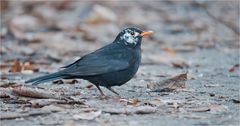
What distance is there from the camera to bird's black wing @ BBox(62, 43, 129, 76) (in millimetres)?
6398

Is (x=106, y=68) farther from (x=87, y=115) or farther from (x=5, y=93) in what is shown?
(x=87, y=115)

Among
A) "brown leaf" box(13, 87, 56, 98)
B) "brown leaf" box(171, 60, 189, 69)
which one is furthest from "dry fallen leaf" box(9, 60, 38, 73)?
"brown leaf" box(13, 87, 56, 98)

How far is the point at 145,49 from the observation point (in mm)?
11703

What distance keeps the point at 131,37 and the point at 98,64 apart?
0.58 metres

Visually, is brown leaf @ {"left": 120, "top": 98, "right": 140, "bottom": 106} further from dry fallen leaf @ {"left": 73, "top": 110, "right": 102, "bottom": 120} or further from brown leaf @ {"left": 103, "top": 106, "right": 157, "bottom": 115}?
dry fallen leaf @ {"left": 73, "top": 110, "right": 102, "bottom": 120}

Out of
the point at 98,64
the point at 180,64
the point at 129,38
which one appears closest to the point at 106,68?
the point at 98,64

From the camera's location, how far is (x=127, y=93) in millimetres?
6781

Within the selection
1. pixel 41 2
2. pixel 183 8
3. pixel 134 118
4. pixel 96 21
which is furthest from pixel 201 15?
pixel 134 118

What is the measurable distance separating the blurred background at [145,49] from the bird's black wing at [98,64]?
213 millimetres

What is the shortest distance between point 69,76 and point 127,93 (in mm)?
670

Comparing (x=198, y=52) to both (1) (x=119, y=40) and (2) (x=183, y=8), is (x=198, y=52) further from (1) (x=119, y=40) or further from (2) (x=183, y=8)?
(2) (x=183, y=8)

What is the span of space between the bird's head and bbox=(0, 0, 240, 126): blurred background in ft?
1.46

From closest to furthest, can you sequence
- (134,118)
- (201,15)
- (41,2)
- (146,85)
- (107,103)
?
(134,118), (107,103), (146,85), (201,15), (41,2)

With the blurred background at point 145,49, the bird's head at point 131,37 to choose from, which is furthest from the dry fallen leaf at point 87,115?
the bird's head at point 131,37
